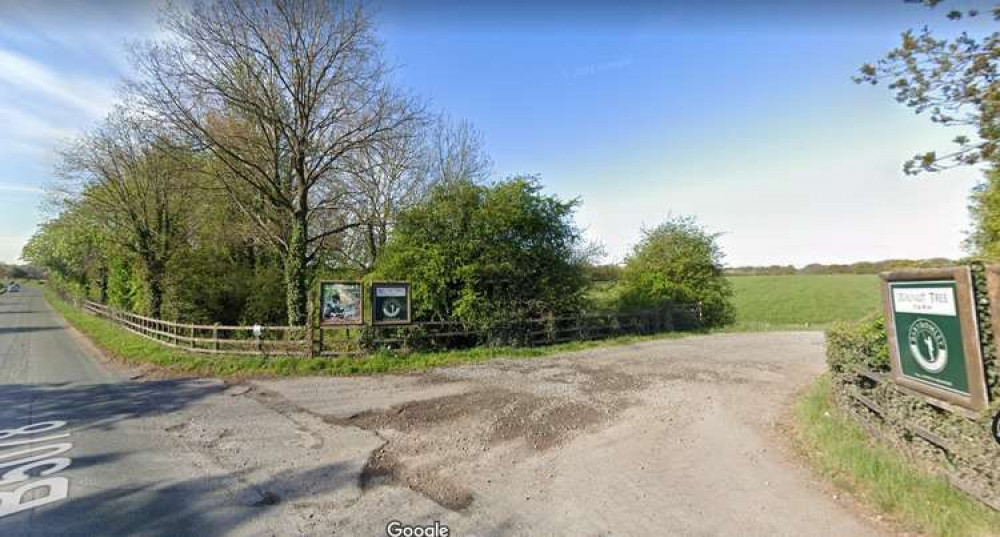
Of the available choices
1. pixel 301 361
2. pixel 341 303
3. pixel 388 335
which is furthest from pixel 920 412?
pixel 301 361

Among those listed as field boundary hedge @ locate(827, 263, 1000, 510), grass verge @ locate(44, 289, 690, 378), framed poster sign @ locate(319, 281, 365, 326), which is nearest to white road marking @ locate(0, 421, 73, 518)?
grass verge @ locate(44, 289, 690, 378)

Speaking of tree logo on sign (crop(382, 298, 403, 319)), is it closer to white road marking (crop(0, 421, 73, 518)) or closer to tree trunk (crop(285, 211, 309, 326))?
tree trunk (crop(285, 211, 309, 326))

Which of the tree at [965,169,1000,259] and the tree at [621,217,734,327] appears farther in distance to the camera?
the tree at [621,217,734,327]

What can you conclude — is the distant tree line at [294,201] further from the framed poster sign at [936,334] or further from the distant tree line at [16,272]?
the distant tree line at [16,272]

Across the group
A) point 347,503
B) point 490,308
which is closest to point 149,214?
point 490,308

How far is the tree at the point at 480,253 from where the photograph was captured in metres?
12.2

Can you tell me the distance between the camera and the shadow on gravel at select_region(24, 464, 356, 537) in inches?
132

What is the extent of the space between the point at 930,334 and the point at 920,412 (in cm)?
83

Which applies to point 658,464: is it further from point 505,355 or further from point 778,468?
point 505,355

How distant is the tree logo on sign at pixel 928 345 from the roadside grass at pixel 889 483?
99 centimetres

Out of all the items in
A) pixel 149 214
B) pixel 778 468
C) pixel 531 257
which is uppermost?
pixel 149 214

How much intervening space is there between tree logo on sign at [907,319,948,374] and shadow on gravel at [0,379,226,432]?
10.1 m

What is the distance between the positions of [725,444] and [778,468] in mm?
744

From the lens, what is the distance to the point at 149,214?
59.4ft
